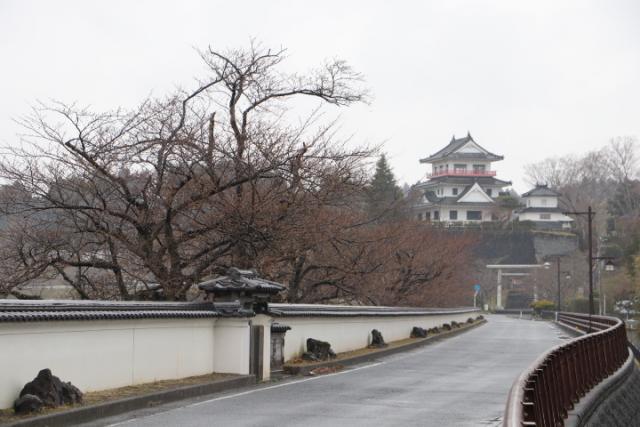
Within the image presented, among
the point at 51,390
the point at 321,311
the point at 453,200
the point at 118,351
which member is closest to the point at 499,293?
the point at 453,200

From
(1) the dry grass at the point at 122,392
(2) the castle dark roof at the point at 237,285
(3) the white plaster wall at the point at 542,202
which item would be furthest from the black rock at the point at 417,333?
(3) the white plaster wall at the point at 542,202

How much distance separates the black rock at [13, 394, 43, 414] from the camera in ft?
37.3

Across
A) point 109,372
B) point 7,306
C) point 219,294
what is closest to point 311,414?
point 109,372

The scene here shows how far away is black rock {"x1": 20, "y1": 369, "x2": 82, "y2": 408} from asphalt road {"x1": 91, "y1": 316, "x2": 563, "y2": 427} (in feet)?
2.00

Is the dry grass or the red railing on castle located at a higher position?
the red railing on castle

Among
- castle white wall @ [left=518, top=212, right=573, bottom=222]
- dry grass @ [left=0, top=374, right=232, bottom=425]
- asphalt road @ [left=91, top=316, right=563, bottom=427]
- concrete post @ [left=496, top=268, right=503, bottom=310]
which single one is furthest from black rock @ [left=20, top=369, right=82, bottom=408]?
castle white wall @ [left=518, top=212, right=573, bottom=222]

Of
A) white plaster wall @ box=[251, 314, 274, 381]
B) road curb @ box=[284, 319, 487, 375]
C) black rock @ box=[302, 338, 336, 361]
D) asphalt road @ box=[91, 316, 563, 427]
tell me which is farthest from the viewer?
black rock @ box=[302, 338, 336, 361]

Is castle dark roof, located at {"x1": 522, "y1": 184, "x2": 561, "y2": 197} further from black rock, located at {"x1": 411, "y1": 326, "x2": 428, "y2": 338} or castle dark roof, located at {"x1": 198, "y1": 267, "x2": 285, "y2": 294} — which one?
castle dark roof, located at {"x1": 198, "y1": 267, "x2": 285, "y2": 294}

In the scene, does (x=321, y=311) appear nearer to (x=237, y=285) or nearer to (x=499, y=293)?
(x=237, y=285)

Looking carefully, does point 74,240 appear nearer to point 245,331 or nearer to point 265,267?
point 265,267

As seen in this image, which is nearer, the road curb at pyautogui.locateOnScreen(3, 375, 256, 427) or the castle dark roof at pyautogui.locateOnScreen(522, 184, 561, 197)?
the road curb at pyautogui.locateOnScreen(3, 375, 256, 427)

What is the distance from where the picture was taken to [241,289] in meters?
17.9

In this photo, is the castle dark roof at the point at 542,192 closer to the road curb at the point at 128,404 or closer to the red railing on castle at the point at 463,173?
the red railing on castle at the point at 463,173

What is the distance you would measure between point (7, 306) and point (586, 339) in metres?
9.99
